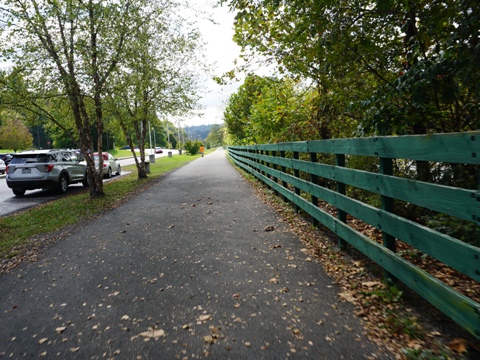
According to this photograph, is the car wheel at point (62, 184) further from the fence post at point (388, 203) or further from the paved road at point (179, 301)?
the fence post at point (388, 203)

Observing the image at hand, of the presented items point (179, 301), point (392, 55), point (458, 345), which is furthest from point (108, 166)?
point (458, 345)

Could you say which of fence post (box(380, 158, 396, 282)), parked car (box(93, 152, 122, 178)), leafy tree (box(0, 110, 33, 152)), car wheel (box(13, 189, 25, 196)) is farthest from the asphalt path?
leafy tree (box(0, 110, 33, 152))

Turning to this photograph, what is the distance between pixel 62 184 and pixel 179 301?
471 inches

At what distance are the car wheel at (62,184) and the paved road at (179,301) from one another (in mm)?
8340

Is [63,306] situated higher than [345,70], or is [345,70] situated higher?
[345,70]

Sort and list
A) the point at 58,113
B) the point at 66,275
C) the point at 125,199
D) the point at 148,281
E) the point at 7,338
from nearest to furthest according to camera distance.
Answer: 1. the point at 7,338
2. the point at 148,281
3. the point at 66,275
4. the point at 125,199
5. the point at 58,113

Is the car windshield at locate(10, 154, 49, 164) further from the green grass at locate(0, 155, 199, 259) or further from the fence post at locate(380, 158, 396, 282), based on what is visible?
the fence post at locate(380, 158, 396, 282)

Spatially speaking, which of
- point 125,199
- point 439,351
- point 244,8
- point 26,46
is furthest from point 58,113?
point 439,351

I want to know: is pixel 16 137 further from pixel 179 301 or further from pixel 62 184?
pixel 179 301

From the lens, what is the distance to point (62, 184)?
13.3m

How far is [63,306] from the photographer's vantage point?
330 centimetres

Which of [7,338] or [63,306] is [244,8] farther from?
[7,338]

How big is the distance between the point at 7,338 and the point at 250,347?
6.64 feet

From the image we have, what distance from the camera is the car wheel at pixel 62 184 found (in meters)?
13.1
